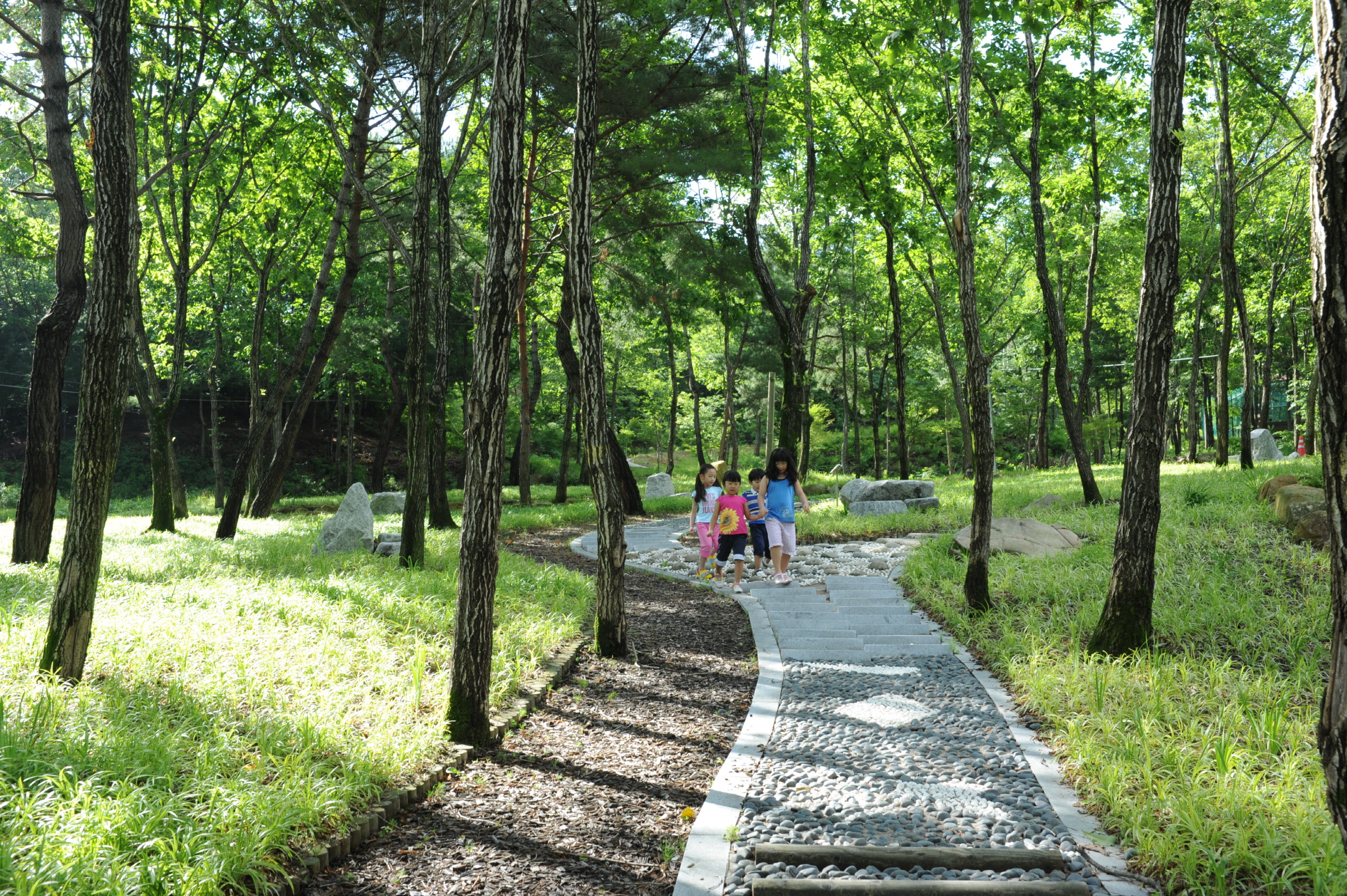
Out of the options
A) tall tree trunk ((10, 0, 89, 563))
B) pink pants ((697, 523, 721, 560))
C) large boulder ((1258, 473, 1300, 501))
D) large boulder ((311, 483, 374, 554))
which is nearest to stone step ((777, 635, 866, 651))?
pink pants ((697, 523, 721, 560))

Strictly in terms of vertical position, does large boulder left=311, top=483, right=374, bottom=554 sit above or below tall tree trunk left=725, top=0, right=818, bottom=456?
below

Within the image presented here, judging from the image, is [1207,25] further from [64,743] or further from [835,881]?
[64,743]

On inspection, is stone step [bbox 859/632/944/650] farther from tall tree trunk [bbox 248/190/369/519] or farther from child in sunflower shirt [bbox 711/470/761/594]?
tall tree trunk [bbox 248/190/369/519]

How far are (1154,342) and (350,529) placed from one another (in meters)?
9.72

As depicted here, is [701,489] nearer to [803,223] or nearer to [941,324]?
[803,223]

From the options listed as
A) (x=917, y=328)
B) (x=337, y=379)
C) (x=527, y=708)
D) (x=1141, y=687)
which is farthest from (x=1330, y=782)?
(x=337, y=379)

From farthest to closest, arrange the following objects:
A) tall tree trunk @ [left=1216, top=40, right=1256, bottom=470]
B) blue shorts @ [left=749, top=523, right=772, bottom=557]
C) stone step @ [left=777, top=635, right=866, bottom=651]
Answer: tall tree trunk @ [left=1216, top=40, right=1256, bottom=470] → blue shorts @ [left=749, top=523, right=772, bottom=557] → stone step @ [left=777, top=635, right=866, bottom=651]

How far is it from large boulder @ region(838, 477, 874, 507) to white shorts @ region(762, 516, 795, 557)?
5.94 metres

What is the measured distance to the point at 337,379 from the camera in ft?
95.8

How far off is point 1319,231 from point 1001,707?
385 centimetres

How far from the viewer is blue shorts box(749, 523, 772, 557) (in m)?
10.1

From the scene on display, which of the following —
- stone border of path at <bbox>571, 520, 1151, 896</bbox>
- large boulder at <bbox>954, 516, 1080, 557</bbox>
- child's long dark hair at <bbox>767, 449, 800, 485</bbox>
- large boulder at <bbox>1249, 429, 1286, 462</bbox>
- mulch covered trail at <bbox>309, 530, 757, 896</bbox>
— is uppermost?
large boulder at <bbox>1249, 429, 1286, 462</bbox>

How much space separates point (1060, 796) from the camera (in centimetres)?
380

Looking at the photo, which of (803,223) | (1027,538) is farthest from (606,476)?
(803,223)
